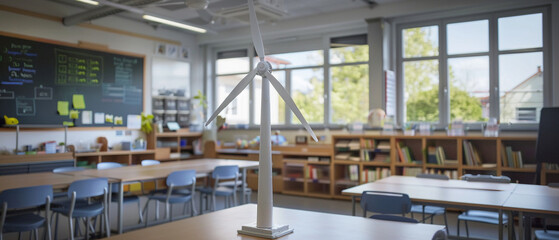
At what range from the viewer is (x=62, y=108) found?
6738 mm

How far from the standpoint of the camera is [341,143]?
7188 millimetres

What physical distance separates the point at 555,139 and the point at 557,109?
36cm

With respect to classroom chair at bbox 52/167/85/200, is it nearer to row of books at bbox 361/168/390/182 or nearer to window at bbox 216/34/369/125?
window at bbox 216/34/369/125

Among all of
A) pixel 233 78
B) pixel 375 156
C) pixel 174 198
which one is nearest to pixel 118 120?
pixel 233 78

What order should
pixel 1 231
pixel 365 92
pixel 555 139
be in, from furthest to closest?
pixel 365 92 < pixel 555 139 < pixel 1 231

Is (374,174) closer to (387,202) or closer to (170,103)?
(387,202)

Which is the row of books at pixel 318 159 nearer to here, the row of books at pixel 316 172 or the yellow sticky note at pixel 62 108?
the row of books at pixel 316 172

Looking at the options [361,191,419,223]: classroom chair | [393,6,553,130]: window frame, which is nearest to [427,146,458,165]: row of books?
[393,6,553,130]: window frame

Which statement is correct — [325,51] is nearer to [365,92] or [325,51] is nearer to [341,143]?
[365,92]

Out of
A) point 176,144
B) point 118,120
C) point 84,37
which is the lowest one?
point 176,144

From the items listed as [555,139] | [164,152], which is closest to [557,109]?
[555,139]

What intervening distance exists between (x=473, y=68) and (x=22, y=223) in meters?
6.38

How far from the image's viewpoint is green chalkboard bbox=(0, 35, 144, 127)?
620 centimetres

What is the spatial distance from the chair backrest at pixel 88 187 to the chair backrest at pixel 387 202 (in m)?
2.43
